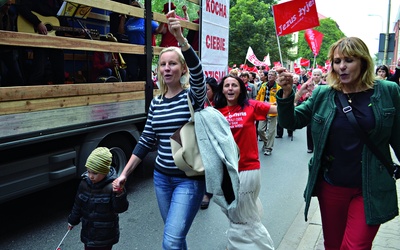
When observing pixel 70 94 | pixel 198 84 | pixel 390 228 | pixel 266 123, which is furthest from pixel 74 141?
pixel 266 123

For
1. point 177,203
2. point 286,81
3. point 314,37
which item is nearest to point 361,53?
point 286,81

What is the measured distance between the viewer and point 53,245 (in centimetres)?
398

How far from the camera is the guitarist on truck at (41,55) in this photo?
421 cm

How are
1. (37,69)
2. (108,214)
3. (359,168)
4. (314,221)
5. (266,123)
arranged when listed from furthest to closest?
(266,123) → (314,221) → (37,69) → (108,214) → (359,168)

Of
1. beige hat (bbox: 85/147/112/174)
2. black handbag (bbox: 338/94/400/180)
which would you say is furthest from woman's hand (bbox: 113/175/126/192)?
black handbag (bbox: 338/94/400/180)

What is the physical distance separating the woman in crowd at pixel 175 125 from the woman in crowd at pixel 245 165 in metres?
0.87

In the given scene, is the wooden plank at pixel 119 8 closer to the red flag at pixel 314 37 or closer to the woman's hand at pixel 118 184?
the woman's hand at pixel 118 184

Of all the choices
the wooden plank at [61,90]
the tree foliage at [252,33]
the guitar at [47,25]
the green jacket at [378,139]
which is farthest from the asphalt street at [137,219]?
the tree foliage at [252,33]

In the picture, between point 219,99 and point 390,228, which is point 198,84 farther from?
point 390,228

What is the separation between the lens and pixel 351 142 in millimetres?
2445

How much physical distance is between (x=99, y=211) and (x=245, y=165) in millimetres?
1435

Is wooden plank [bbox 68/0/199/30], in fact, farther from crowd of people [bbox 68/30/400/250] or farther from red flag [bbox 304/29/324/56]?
red flag [bbox 304/29/324/56]

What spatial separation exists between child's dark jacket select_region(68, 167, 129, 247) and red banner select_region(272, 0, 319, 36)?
3467mm

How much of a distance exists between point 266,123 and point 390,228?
5381mm
